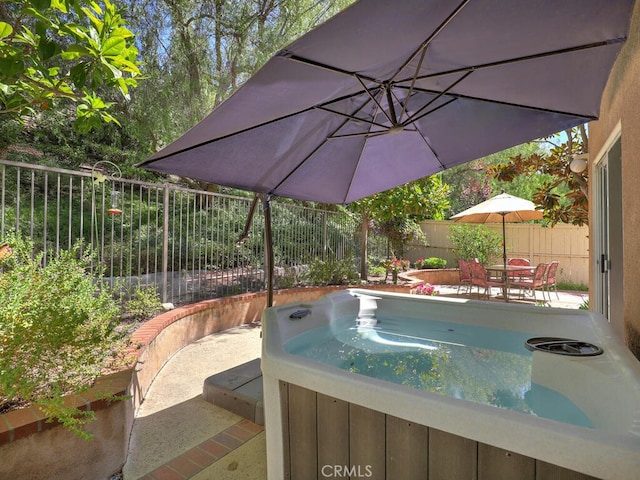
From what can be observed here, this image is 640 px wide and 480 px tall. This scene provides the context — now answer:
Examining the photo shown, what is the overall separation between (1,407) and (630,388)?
128 inches

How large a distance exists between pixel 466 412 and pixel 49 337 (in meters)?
2.25

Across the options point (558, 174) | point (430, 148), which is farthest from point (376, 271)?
point (430, 148)

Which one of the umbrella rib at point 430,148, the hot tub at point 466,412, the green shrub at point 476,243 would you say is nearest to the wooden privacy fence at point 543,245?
the green shrub at point 476,243

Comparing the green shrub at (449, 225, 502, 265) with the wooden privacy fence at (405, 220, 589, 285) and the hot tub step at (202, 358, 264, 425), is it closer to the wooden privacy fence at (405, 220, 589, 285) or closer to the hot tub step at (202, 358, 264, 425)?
the wooden privacy fence at (405, 220, 589, 285)

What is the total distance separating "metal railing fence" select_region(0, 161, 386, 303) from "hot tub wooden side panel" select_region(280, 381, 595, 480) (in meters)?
2.69

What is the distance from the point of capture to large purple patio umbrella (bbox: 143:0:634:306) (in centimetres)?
172

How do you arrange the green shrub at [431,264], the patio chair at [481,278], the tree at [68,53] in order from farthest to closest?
the green shrub at [431,264], the patio chair at [481,278], the tree at [68,53]

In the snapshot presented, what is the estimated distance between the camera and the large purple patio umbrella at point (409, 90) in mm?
1719

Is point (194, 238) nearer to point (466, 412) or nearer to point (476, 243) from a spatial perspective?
point (466, 412)

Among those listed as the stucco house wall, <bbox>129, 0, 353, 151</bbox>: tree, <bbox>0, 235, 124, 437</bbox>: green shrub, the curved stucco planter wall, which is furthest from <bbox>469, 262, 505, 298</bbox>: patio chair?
<bbox>0, 235, 124, 437</bbox>: green shrub

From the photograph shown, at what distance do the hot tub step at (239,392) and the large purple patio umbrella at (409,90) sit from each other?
185cm

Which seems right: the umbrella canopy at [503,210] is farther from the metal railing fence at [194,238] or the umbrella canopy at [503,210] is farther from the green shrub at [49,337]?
the green shrub at [49,337]

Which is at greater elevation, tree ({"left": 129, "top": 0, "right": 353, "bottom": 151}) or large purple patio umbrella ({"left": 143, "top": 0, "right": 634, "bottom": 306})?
tree ({"left": 129, "top": 0, "right": 353, "bottom": 151})

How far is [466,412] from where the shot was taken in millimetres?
1258
